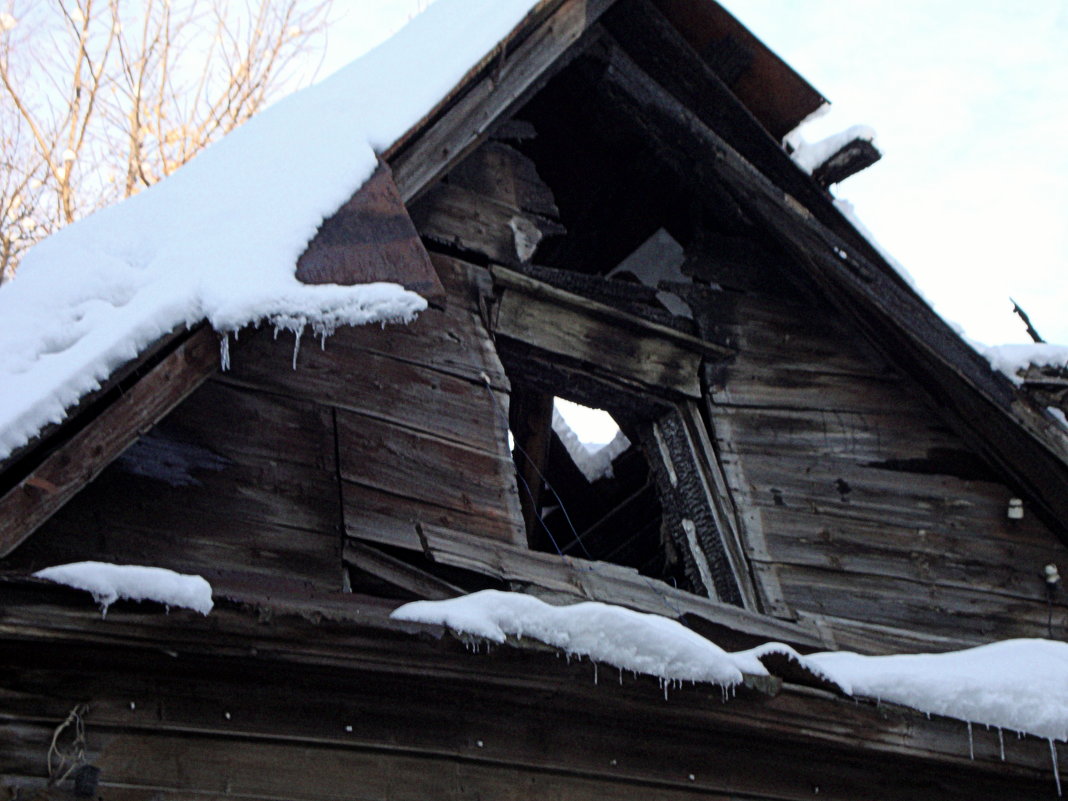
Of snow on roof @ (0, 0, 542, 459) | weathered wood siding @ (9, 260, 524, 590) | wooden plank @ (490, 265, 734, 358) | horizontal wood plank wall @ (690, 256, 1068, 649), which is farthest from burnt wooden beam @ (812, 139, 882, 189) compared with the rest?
weathered wood siding @ (9, 260, 524, 590)

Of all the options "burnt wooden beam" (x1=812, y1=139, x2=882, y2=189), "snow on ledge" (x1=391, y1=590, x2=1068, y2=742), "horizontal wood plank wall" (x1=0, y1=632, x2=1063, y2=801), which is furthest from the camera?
"burnt wooden beam" (x1=812, y1=139, x2=882, y2=189)

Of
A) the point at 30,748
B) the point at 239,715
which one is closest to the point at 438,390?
the point at 239,715

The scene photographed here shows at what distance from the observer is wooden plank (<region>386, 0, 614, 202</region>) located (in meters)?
4.26

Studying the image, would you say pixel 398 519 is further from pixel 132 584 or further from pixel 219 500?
pixel 132 584

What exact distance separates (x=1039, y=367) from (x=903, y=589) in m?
1.05

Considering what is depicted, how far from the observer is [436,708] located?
3320mm

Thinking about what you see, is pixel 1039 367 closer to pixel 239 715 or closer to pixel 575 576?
pixel 575 576

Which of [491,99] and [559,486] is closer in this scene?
[491,99]

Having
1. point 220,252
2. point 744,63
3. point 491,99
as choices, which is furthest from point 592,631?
point 744,63

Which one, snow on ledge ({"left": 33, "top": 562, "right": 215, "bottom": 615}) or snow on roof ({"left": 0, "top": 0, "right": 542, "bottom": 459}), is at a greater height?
snow on roof ({"left": 0, "top": 0, "right": 542, "bottom": 459})

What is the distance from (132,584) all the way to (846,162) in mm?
3447

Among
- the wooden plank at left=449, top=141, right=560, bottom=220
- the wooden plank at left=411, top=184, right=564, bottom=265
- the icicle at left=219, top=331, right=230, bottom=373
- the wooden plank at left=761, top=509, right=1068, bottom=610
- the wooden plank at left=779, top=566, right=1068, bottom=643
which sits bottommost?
the wooden plank at left=779, top=566, right=1068, bottom=643

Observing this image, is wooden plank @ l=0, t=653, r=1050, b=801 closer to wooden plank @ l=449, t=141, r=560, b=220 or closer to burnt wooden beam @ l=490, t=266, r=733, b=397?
burnt wooden beam @ l=490, t=266, r=733, b=397

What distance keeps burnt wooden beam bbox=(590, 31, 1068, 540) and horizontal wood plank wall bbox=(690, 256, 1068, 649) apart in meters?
0.13
